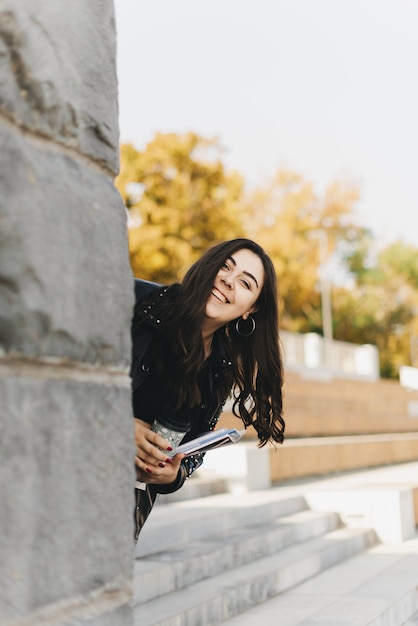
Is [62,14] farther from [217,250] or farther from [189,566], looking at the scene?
[189,566]

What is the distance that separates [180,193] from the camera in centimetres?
2634

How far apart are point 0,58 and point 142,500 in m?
1.69

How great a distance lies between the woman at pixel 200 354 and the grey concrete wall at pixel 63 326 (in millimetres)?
779

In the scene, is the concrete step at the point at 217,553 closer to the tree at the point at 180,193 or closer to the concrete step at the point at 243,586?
the concrete step at the point at 243,586

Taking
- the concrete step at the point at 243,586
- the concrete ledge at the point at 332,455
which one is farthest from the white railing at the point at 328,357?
the concrete step at the point at 243,586

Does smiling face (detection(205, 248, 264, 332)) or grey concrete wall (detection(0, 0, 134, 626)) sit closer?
grey concrete wall (detection(0, 0, 134, 626))

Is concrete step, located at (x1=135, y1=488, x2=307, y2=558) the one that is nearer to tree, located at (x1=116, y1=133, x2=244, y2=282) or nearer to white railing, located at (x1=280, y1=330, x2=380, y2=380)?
white railing, located at (x1=280, y1=330, x2=380, y2=380)

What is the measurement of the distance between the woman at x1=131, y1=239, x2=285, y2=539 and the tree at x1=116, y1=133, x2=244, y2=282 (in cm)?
2287

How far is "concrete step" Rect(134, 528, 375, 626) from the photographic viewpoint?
3537 millimetres

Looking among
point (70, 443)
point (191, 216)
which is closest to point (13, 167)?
point (70, 443)

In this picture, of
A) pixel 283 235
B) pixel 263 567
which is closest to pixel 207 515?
pixel 263 567

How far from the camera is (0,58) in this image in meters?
1.31

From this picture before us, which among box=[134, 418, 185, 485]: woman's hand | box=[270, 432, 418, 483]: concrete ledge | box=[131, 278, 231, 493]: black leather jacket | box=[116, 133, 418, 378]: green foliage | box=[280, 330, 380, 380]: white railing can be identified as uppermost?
box=[116, 133, 418, 378]: green foliage

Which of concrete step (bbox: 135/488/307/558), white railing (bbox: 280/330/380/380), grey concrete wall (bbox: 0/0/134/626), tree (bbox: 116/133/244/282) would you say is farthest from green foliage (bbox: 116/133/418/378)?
grey concrete wall (bbox: 0/0/134/626)
